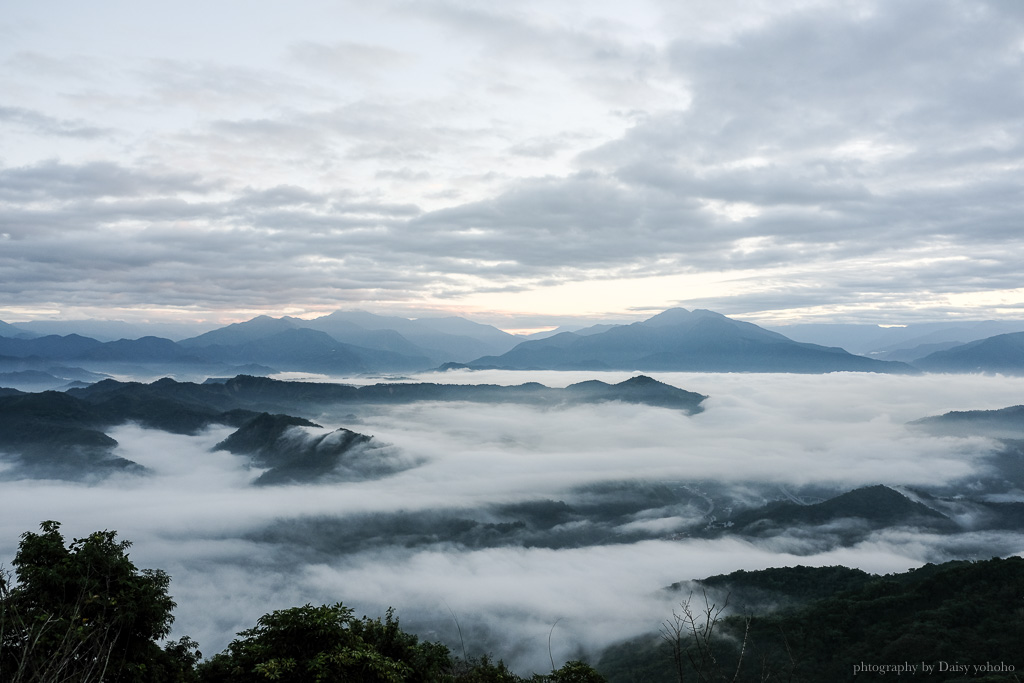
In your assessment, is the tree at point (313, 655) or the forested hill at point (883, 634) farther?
the forested hill at point (883, 634)

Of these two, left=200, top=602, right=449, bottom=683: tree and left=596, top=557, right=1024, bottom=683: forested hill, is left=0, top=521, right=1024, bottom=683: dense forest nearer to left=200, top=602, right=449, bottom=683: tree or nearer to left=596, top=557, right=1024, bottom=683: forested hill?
left=200, top=602, right=449, bottom=683: tree

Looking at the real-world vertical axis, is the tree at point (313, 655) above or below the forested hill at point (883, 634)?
above

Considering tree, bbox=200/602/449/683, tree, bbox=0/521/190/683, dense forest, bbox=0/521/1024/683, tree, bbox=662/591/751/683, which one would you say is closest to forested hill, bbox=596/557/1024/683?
dense forest, bbox=0/521/1024/683

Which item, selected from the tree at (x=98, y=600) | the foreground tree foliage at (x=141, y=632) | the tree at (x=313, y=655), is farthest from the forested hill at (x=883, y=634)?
the tree at (x=98, y=600)

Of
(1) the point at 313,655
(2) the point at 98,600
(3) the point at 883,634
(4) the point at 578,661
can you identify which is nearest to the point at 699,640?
(4) the point at 578,661

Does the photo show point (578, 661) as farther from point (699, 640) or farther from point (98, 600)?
point (98, 600)

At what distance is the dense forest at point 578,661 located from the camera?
31.1 metres

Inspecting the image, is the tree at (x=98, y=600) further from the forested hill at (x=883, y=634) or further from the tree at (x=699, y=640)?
the forested hill at (x=883, y=634)

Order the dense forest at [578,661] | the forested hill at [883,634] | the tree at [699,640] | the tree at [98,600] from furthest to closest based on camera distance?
the forested hill at [883,634] → the tree at [98,600] → the dense forest at [578,661] → the tree at [699,640]

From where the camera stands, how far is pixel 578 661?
40.9m

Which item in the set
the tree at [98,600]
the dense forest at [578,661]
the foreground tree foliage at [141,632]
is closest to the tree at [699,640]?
the dense forest at [578,661]

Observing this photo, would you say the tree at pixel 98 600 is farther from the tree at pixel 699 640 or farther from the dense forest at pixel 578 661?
the tree at pixel 699 640

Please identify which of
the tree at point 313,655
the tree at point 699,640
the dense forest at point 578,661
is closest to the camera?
the tree at point 699,640

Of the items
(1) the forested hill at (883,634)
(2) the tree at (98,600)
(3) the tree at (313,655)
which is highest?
(2) the tree at (98,600)
